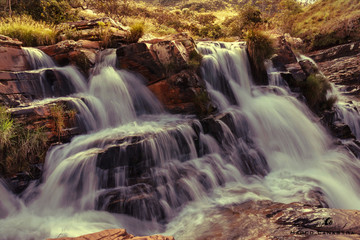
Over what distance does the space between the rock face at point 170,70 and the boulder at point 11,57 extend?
308 cm

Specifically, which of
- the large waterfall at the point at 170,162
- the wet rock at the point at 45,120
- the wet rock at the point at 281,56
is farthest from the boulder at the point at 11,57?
the wet rock at the point at 281,56

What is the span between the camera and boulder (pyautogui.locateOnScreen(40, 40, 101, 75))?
7.81m

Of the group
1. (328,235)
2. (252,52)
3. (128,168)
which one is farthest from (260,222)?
(252,52)

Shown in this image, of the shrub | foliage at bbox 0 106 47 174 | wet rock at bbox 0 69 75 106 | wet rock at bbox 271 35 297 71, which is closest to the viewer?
foliage at bbox 0 106 47 174

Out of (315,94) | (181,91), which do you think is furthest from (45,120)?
(315,94)

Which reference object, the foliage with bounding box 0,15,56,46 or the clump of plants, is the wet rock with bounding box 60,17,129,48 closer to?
the foliage with bounding box 0,15,56,46

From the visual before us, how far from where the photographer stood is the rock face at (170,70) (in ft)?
23.6

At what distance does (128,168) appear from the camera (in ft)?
16.2

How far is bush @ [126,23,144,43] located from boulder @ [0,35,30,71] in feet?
14.0

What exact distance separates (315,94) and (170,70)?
5838 mm

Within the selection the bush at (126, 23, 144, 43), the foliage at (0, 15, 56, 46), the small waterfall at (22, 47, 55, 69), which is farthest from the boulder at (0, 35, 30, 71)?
the bush at (126, 23, 144, 43)

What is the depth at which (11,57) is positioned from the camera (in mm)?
6926

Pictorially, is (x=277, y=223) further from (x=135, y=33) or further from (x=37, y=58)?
(x=135, y=33)

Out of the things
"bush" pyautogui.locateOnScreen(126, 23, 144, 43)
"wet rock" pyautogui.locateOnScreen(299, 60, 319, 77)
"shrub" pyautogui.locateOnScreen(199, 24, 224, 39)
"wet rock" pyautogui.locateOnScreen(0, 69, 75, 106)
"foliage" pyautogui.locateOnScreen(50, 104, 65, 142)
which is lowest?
"foliage" pyautogui.locateOnScreen(50, 104, 65, 142)
